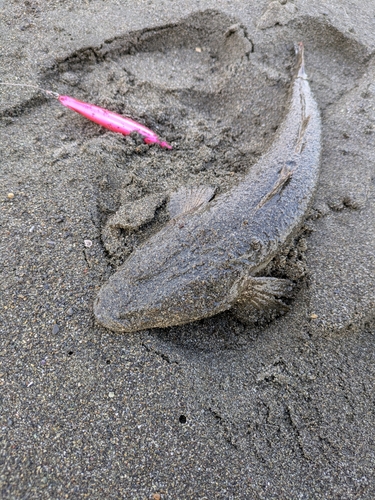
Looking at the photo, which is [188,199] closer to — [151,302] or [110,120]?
[151,302]

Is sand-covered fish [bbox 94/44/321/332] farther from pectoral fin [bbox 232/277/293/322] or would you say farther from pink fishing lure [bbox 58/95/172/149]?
pink fishing lure [bbox 58/95/172/149]

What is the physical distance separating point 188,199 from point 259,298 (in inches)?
41.2

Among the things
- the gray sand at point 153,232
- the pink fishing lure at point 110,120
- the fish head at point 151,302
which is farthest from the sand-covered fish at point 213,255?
the pink fishing lure at point 110,120

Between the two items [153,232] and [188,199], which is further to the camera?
[188,199]

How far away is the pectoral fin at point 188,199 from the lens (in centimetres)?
302

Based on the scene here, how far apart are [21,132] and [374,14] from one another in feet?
15.5

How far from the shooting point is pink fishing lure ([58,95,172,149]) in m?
3.49

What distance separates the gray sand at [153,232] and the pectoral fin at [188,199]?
105mm

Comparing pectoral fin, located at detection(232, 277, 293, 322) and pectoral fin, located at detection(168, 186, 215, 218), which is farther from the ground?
pectoral fin, located at detection(168, 186, 215, 218)

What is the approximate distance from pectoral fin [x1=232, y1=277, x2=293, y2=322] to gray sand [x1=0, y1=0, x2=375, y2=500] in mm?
94

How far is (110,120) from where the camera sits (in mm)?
3486

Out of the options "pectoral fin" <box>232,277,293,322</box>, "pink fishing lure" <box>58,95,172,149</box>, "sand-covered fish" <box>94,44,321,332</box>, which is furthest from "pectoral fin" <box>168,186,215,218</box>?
"pectoral fin" <box>232,277,293,322</box>

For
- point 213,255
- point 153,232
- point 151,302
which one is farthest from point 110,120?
point 151,302

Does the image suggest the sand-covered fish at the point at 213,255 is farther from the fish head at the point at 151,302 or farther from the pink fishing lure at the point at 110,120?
the pink fishing lure at the point at 110,120
